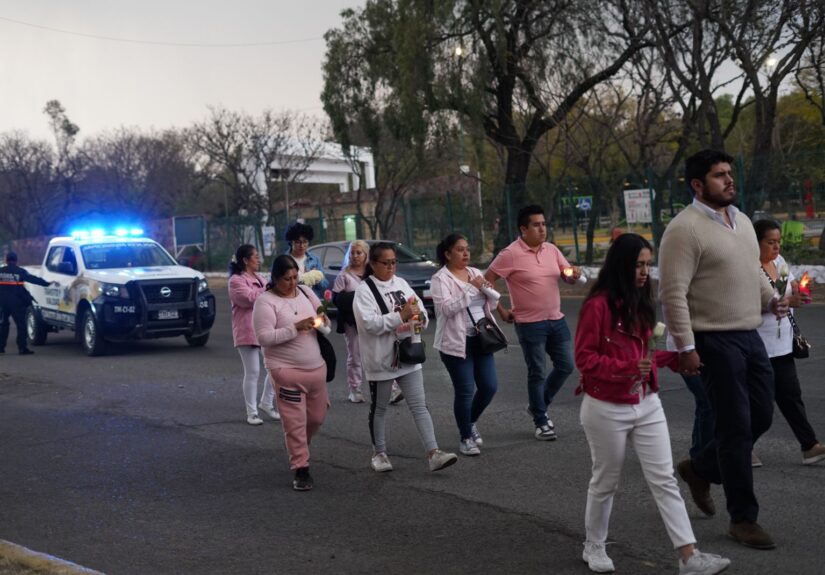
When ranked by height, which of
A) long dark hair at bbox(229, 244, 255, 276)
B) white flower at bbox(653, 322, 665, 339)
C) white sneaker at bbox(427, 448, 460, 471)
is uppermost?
long dark hair at bbox(229, 244, 255, 276)

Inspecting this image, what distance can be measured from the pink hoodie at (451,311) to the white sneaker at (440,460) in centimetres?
84

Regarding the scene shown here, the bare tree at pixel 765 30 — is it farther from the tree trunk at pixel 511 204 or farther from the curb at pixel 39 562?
the curb at pixel 39 562

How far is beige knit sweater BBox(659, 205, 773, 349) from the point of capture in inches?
219

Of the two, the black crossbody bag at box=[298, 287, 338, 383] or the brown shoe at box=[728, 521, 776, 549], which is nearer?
the brown shoe at box=[728, 521, 776, 549]

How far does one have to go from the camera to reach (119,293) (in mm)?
17016

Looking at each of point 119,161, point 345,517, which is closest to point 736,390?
point 345,517

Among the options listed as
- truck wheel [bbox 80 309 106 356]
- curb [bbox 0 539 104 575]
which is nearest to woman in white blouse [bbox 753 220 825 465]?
curb [bbox 0 539 104 575]

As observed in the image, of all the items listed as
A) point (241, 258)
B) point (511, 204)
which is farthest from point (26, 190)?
point (241, 258)

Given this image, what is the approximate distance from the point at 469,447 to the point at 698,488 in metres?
2.52

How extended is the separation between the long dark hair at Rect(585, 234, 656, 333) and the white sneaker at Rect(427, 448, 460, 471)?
103 inches

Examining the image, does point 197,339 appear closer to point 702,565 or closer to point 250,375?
point 250,375

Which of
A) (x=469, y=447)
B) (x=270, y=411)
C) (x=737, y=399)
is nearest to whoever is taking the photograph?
(x=737, y=399)

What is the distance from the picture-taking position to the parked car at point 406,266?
20.0 meters

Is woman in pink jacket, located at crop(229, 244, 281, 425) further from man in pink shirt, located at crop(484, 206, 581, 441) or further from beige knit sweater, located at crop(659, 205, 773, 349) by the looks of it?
beige knit sweater, located at crop(659, 205, 773, 349)
